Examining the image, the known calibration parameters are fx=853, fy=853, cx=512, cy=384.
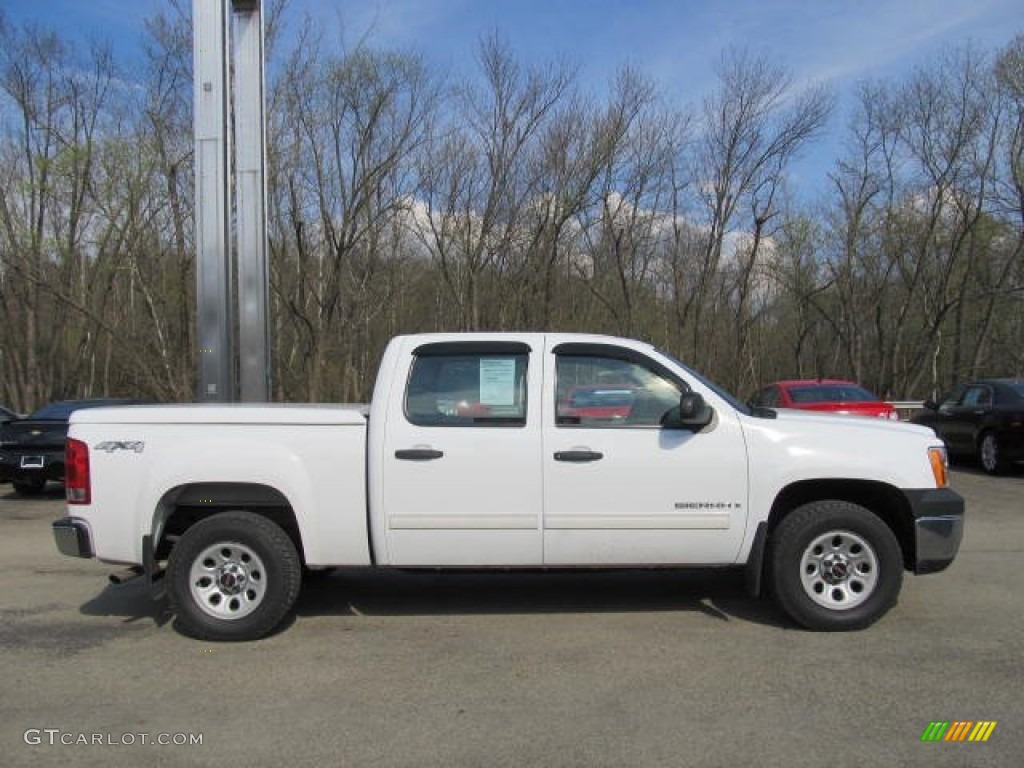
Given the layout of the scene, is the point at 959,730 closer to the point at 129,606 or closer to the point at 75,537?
the point at 75,537

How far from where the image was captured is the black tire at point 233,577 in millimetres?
5410

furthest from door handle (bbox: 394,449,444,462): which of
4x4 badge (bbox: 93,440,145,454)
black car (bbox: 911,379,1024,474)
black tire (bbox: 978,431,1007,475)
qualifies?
black tire (bbox: 978,431,1007,475)

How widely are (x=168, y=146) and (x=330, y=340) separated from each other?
787cm

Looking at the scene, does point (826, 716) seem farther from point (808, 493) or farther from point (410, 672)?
point (410, 672)

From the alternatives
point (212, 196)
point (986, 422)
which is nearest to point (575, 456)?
point (212, 196)

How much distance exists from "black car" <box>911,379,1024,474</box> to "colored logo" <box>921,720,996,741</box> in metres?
10.8

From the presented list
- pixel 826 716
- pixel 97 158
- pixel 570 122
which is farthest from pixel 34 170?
pixel 826 716

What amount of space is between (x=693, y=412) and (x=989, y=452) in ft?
37.0

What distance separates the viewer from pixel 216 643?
5.45 metres

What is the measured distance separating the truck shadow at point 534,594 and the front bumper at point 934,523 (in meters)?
1.00

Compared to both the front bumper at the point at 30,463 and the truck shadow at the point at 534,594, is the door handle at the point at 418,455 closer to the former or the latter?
the truck shadow at the point at 534,594

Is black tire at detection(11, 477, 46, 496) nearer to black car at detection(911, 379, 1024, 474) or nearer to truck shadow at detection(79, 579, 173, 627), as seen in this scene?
truck shadow at detection(79, 579, 173, 627)

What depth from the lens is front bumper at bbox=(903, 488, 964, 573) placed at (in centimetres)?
541

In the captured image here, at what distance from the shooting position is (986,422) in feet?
46.9
